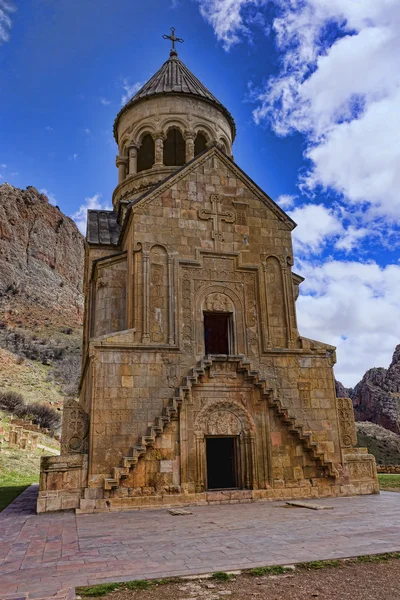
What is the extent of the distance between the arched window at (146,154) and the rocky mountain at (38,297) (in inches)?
1071

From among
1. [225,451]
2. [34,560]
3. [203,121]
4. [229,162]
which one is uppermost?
[203,121]

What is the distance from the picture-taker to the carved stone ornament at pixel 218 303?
15867 millimetres

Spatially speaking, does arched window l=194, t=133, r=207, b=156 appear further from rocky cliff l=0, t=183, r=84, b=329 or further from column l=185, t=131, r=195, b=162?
rocky cliff l=0, t=183, r=84, b=329

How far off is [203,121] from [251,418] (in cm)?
1458

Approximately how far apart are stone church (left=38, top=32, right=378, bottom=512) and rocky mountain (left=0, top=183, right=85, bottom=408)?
32.2 m

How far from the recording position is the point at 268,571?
599cm

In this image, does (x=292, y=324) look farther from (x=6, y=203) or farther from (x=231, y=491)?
(x=6, y=203)

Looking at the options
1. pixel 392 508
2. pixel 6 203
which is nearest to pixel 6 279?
pixel 6 203

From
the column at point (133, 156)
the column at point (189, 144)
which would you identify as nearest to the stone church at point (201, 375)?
the column at point (189, 144)

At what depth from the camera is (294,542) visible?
7594 mm

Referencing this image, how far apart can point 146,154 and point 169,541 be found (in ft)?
65.2

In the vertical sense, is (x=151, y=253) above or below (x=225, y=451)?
above

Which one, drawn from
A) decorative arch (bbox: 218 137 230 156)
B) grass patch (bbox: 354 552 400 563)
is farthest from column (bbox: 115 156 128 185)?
grass patch (bbox: 354 552 400 563)

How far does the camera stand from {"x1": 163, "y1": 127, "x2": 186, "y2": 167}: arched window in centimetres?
2384
